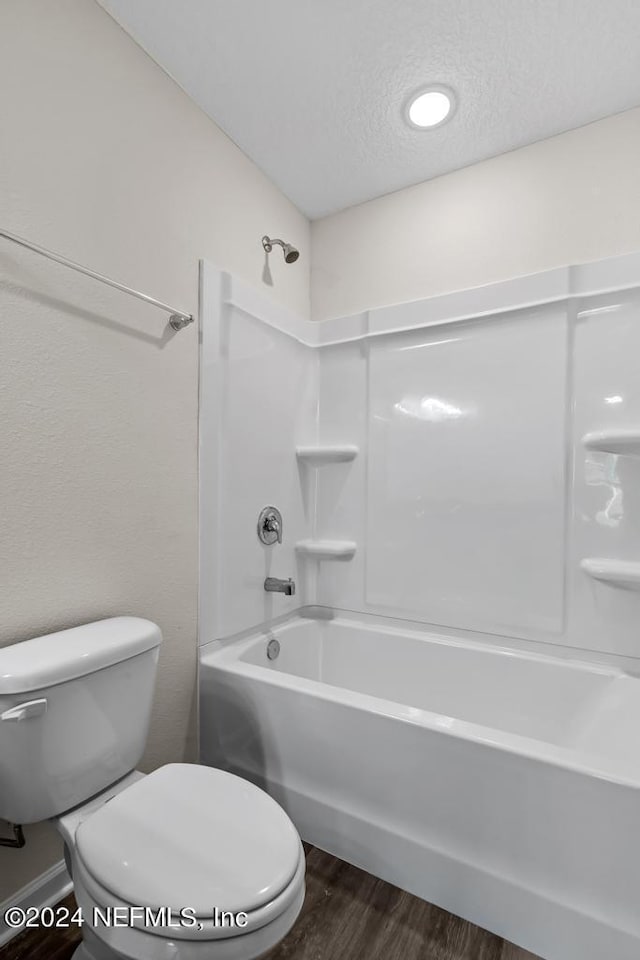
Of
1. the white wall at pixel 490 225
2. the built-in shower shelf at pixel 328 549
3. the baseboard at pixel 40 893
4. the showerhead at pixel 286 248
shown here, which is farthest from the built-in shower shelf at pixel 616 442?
the baseboard at pixel 40 893

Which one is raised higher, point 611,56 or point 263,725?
point 611,56

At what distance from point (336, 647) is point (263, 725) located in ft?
2.17

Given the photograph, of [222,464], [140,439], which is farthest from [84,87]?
[222,464]

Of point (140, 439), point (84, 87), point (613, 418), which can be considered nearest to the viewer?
point (84, 87)

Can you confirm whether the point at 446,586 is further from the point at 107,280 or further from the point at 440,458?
the point at 107,280

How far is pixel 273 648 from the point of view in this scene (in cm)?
191

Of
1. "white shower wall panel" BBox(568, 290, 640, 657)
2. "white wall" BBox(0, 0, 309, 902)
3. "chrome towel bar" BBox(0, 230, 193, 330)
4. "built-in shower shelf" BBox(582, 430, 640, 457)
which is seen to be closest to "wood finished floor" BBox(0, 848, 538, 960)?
"white wall" BBox(0, 0, 309, 902)

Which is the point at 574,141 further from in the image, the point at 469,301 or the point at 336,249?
the point at 336,249

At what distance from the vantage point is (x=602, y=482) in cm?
167

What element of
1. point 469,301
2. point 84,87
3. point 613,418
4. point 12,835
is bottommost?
point 12,835

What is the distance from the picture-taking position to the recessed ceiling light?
5.32 ft

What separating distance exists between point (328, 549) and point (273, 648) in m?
0.50

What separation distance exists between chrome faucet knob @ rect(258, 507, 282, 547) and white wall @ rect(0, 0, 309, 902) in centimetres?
35

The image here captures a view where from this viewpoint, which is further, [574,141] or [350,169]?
[350,169]
